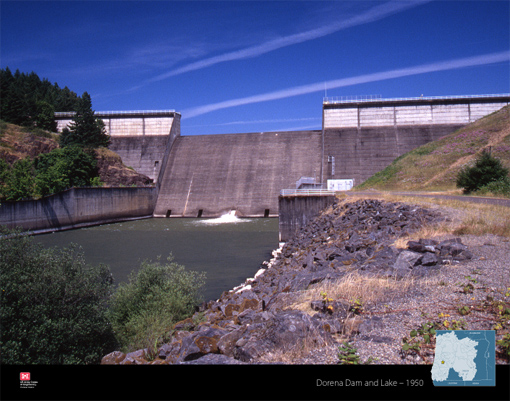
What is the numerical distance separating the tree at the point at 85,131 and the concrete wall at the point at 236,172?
986 centimetres

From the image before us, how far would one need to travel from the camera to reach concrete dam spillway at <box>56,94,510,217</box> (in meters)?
41.1

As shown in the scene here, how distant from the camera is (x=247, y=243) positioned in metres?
23.4

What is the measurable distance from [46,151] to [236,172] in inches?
902

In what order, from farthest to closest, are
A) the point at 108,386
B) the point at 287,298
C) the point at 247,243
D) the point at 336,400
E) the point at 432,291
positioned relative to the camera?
the point at 247,243, the point at 287,298, the point at 432,291, the point at 108,386, the point at 336,400

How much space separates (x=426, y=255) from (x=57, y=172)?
3479cm

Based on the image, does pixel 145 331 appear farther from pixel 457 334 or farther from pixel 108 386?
pixel 457 334

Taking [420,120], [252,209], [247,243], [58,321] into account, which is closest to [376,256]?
[58,321]

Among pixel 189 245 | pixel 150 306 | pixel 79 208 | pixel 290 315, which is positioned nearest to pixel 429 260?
pixel 290 315

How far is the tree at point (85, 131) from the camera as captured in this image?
1756 inches

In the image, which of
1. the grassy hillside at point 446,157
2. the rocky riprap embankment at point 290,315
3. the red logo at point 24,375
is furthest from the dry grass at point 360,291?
the grassy hillside at point 446,157

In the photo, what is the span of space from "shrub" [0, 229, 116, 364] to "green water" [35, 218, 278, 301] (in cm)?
455

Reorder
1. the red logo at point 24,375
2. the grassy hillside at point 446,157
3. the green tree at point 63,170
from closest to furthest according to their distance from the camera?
1. the red logo at point 24,375
2. the grassy hillside at point 446,157
3. the green tree at point 63,170

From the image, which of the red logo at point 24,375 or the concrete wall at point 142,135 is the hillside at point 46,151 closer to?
the concrete wall at point 142,135

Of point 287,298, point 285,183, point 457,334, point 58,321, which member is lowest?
point 58,321
